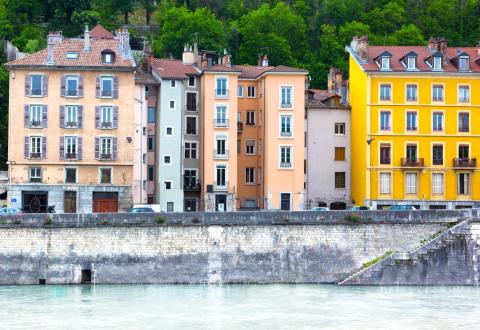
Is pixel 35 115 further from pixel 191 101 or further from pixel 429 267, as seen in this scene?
pixel 429 267

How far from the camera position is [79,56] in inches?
2430

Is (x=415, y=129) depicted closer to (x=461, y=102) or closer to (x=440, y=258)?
(x=461, y=102)

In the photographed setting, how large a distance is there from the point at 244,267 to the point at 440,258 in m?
8.47

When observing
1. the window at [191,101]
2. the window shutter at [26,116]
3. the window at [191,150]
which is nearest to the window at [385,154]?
the window at [191,150]

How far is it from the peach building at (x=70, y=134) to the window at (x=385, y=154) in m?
14.7

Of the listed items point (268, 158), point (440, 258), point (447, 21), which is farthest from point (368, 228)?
point (447, 21)

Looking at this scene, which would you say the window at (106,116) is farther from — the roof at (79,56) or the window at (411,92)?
the window at (411,92)

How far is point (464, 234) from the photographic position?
51.8 m

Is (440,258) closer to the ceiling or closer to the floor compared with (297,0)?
closer to the floor

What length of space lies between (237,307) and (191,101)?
24.0 meters

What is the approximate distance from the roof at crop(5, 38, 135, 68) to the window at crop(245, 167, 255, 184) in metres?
10.6

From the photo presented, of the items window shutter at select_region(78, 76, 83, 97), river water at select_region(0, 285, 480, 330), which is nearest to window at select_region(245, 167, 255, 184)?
window shutter at select_region(78, 76, 83, 97)

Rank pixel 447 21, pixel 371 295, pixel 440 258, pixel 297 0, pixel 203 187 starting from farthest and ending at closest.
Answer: pixel 297 0 → pixel 447 21 → pixel 203 187 → pixel 440 258 → pixel 371 295

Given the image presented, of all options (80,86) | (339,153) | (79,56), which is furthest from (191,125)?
(339,153)
